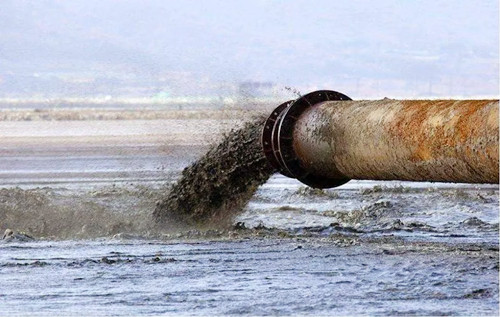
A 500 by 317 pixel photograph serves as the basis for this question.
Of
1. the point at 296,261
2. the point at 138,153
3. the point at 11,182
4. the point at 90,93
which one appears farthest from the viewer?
the point at 90,93

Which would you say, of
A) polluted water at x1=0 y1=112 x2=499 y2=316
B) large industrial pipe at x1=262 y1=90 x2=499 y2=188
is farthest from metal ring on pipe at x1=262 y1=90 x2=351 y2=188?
polluted water at x1=0 y1=112 x2=499 y2=316

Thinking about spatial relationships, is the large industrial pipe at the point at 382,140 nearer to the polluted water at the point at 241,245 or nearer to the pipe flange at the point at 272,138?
the pipe flange at the point at 272,138

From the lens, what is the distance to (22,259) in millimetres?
11758

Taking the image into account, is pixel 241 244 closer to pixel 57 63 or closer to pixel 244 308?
pixel 244 308

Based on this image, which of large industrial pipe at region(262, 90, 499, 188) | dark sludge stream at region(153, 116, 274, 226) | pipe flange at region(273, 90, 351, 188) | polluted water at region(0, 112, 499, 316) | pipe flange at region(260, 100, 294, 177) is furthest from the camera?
dark sludge stream at region(153, 116, 274, 226)

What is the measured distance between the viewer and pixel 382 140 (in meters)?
12.0

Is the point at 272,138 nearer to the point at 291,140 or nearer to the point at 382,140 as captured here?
the point at 291,140

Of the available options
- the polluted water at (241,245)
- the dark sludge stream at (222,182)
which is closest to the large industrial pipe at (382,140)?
the dark sludge stream at (222,182)

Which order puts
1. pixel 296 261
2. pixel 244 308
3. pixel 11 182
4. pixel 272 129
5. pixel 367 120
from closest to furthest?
pixel 244 308 → pixel 296 261 → pixel 367 120 → pixel 272 129 → pixel 11 182

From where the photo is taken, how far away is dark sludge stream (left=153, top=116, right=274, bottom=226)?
14.2 metres

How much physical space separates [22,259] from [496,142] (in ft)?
13.4

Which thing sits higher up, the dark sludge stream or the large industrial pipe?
the large industrial pipe

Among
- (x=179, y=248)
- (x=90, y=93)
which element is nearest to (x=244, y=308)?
(x=179, y=248)

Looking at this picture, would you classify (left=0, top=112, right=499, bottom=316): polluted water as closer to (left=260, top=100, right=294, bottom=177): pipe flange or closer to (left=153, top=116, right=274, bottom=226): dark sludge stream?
(left=153, top=116, right=274, bottom=226): dark sludge stream
